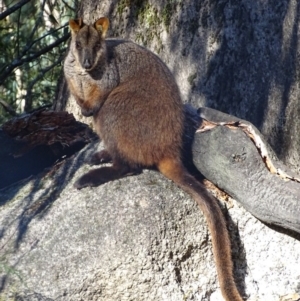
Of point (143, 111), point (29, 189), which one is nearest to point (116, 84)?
point (143, 111)

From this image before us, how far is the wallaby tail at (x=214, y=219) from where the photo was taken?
14.9 feet

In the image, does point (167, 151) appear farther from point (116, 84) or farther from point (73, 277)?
point (73, 277)

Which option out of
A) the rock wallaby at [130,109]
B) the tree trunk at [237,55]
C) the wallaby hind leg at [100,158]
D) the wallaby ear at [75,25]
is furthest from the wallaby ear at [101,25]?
the tree trunk at [237,55]

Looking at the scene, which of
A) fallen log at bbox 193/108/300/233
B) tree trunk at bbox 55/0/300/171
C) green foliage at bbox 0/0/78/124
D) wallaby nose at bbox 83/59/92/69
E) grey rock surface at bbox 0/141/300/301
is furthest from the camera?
green foliage at bbox 0/0/78/124

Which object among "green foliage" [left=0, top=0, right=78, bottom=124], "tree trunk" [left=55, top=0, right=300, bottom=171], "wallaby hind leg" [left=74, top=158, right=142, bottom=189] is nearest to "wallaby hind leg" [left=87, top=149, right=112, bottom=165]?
"wallaby hind leg" [left=74, top=158, right=142, bottom=189]

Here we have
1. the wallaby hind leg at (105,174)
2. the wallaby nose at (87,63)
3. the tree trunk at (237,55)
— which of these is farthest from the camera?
the tree trunk at (237,55)

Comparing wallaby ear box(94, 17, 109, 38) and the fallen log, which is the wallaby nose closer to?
wallaby ear box(94, 17, 109, 38)

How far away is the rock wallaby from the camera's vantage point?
5.04m

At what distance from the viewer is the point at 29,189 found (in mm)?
5285

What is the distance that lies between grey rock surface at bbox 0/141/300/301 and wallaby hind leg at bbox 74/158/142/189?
0.06 m

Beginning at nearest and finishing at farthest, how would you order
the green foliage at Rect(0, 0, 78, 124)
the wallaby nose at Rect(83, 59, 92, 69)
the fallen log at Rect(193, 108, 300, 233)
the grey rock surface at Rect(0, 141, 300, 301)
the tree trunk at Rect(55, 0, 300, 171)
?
1. the grey rock surface at Rect(0, 141, 300, 301)
2. the fallen log at Rect(193, 108, 300, 233)
3. the wallaby nose at Rect(83, 59, 92, 69)
4. the tree trunk at Rect(55, 0, 300, 171)
5. the green foliage at Rect(0, 0, 78, 124)

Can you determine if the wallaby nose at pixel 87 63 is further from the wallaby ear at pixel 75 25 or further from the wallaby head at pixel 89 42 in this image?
the wallaby ear at pixel 75 25

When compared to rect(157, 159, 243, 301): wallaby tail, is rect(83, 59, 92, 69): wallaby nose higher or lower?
higher

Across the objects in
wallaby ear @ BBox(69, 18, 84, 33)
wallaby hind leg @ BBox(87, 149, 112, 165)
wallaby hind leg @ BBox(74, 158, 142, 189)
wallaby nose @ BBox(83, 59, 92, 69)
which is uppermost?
wallaby ear @ BBox(69, 18, 84, 33)
